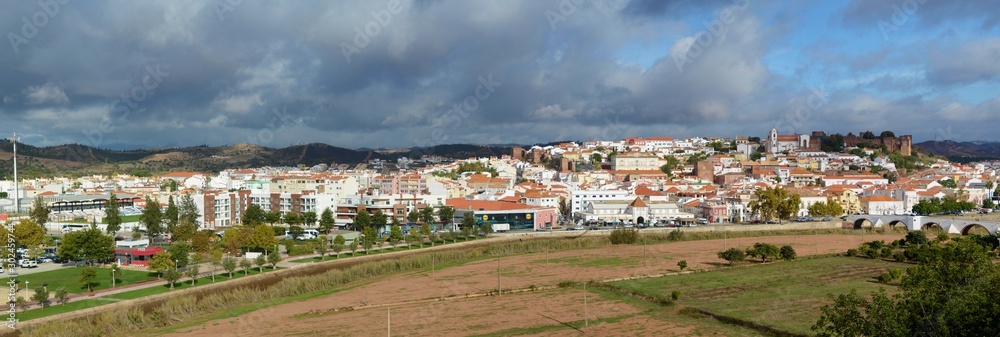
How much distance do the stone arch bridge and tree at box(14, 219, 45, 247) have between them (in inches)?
1707

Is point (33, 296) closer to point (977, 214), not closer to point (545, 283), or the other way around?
point (545, 283)

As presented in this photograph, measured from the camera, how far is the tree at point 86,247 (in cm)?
2748

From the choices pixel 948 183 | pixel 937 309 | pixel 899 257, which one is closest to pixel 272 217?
pixel 899 257

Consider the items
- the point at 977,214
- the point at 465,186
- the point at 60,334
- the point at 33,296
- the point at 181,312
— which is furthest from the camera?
the point at 465,186

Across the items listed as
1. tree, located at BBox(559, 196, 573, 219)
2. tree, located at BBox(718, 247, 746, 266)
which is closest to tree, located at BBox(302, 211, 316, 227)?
tree, located at BBox(559, 196, 573, 219)

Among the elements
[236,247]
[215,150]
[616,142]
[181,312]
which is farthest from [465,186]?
[215,150]

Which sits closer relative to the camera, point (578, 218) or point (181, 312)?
point (181, 312)

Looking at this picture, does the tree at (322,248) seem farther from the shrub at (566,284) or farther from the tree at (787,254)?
the tree at (787,254)

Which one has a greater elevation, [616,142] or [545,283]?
[616,142]

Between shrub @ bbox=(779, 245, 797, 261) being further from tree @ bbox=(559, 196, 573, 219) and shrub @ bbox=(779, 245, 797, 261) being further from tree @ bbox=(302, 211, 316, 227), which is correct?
tree @ bbox=(302, 211, 316, 227)

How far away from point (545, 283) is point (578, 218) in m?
25.3

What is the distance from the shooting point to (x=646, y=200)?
48.8 metres

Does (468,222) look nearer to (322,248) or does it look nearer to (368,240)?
(368,240)

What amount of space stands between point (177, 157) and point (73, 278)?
106 meters
